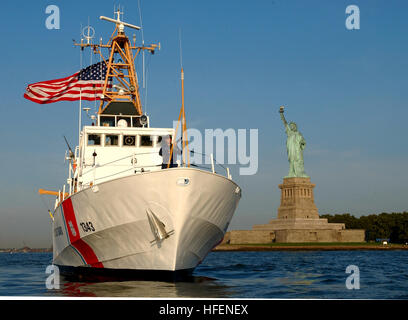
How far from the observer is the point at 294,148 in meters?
97.4

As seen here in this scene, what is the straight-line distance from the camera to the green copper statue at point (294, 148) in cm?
9600

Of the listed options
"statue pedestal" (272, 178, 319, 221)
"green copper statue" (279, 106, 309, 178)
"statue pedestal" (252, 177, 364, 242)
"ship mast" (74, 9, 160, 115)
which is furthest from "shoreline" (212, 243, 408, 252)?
"ship mast" (74, 9, 160, 115)

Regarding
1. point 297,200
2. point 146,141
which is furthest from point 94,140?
point 297,200

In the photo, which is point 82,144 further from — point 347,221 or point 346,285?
point 347,221

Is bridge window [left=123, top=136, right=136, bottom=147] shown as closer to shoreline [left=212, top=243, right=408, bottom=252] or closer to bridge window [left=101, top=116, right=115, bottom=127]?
bridge window [left=101, top=116, right=115, bottom=127]

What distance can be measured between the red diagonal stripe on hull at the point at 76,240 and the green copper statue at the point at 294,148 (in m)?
79.9

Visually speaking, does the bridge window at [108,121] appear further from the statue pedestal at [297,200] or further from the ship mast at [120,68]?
the statue pedestal at [297,200]

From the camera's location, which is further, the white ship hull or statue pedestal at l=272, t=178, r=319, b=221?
statue pedestal at l=272, t=178, r=319, b=221

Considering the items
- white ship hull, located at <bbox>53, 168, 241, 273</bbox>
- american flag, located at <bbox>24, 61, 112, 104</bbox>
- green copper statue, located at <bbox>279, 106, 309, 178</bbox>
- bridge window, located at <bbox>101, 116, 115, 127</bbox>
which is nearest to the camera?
white ship hull, located at <bbox>53, 168, 241, 273</bbox>

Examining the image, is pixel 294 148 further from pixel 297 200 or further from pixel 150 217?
pixel 150 217

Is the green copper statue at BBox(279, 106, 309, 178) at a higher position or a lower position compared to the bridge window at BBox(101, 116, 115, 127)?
higher

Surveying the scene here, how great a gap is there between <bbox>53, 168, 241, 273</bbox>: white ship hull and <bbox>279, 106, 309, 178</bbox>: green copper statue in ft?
263

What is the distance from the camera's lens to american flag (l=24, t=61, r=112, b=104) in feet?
81.4
